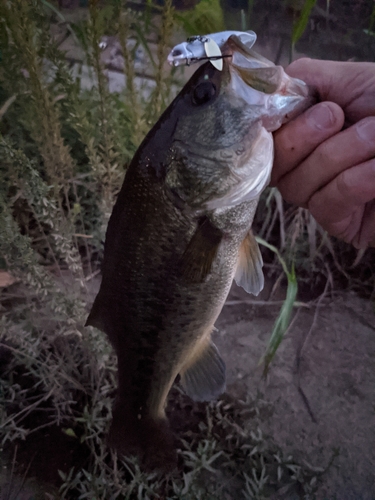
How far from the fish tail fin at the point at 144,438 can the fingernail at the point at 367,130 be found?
99cm

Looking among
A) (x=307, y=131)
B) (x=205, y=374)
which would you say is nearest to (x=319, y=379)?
(x=205, y=374)

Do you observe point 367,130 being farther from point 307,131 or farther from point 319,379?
point 319,379

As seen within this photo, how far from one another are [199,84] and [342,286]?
166 centimetres

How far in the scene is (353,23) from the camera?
2.67 m

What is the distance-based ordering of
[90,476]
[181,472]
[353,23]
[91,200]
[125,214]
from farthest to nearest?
[353,23] → [91,200] → [181,472] → [90,476] → [125,214]

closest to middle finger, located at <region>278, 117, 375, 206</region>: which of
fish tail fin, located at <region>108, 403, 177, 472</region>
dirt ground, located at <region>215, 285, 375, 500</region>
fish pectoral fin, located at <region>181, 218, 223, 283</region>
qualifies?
fish pectoral fin, located at <region>181, 218, 223, 283</region>

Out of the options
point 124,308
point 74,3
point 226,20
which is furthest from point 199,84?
point 74,3

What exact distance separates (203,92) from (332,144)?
0.32 metres

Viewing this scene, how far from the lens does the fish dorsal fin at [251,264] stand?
3.15 feet

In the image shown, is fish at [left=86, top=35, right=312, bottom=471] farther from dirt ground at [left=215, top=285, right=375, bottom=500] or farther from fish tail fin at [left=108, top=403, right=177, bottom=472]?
dirt ground at [left=215, top=285, right=375, bottom=500]

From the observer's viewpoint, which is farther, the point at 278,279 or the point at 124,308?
the point at 278,279

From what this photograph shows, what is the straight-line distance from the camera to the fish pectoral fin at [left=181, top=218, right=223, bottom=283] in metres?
0.86

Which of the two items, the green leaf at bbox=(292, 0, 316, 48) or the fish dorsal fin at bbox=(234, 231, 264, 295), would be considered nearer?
the fish dorsal fin at bbox=(234, 231, 264, 295)

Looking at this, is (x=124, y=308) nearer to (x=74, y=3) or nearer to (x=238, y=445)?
(x=238, y=445)
